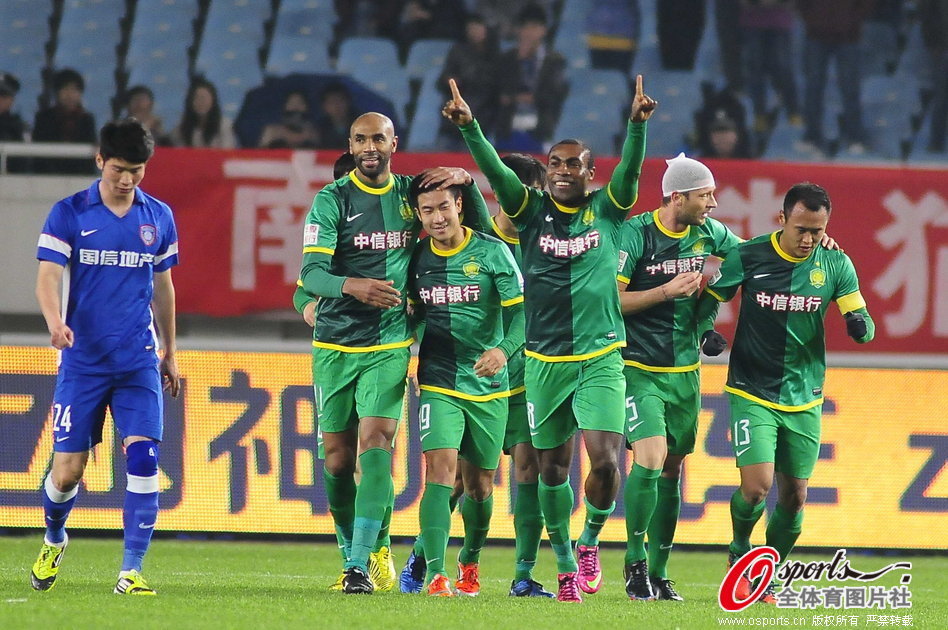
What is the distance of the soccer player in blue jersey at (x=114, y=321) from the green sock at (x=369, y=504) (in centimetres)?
101

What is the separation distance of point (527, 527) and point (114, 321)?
99.5 inches

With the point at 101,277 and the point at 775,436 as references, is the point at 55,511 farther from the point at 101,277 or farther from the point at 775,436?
the point at 775,436

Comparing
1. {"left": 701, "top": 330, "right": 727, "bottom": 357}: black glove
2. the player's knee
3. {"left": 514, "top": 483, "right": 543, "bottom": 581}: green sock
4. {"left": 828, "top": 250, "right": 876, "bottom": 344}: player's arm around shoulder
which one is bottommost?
{"left": 514, "top": 483, "right": 543, "bottom": 581}: green sock

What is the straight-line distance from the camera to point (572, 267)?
758 centimetres

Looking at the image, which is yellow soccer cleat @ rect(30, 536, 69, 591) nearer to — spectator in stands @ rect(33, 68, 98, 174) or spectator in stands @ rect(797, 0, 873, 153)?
spectator in stands @ rect(33, 68, 98, 174)

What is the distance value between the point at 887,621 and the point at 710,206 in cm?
247

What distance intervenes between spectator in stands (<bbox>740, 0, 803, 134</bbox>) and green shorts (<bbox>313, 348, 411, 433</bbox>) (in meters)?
8.71

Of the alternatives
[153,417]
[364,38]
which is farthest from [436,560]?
[364,38]

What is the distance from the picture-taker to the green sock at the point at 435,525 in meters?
7.38

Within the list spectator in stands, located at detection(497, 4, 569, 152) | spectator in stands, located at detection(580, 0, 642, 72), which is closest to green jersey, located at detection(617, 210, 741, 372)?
spectator in stands, located at detection(497, 4, 569, 152)

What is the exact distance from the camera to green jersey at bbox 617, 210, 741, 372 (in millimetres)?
8008

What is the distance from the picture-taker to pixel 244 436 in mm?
10961

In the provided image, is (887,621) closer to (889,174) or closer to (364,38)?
(889,174)

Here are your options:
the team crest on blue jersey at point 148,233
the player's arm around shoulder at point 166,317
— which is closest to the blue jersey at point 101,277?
the team crest on blue jersey at point 148,233
